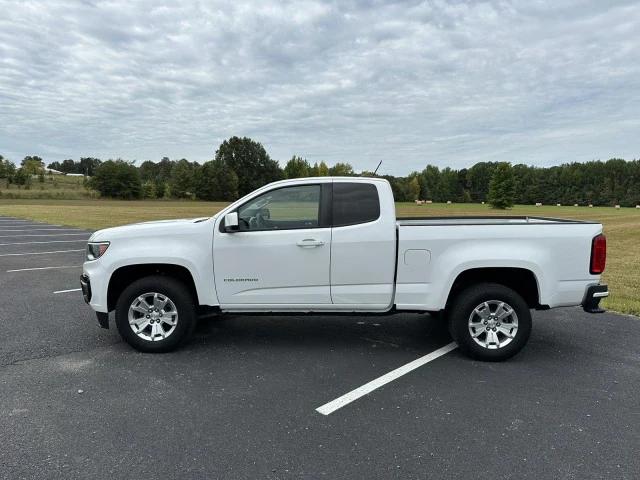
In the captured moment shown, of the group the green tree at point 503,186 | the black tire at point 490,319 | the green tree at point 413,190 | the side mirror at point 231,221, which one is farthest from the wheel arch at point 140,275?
the green tree at point 413,190

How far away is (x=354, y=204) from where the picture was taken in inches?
178

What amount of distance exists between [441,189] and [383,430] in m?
115

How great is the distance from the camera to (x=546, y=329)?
555cm

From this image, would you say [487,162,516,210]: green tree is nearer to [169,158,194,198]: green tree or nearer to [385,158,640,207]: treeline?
[385,158,640,207]: treeline

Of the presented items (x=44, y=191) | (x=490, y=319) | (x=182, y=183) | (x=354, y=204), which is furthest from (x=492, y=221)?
(x=182, y=183)

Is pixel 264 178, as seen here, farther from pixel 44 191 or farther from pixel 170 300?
pixel 170 300

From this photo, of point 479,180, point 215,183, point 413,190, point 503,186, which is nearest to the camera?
point 503,186

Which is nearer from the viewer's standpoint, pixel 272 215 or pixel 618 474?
pixel 618 474

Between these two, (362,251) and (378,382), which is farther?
(362,251)

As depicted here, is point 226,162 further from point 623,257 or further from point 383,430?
point 383,430

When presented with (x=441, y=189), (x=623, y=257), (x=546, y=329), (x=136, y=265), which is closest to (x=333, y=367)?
(x=136, y=265)

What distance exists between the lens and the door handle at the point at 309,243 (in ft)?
14.4

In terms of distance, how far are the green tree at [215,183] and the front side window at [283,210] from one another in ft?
282

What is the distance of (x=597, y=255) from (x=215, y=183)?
87330mm
